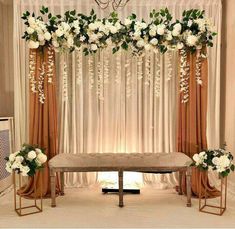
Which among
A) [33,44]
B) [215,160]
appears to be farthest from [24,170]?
[215,160]

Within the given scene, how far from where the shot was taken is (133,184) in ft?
12.9

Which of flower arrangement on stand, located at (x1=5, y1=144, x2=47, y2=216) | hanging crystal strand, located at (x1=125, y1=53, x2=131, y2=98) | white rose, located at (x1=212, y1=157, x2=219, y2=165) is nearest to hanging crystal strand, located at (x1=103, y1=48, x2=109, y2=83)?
hanging crystal strand, located at (x1=125, y1=53, x2=131, y2=98)

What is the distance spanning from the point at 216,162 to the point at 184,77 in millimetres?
1159

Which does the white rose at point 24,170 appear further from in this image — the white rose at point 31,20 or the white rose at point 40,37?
the white rose at point 31,20

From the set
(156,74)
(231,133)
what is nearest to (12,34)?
(156,74)

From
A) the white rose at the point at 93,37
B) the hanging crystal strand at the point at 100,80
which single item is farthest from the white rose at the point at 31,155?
the white rose at the point at 93,37

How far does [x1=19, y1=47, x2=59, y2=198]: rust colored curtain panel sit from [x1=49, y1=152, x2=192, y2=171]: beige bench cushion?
326 millimetres

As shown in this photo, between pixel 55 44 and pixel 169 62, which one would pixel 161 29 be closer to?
pixel 169 62

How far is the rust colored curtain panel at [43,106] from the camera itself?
142 inches

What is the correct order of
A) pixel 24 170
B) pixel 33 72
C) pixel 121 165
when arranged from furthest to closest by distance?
pixel 33 72 < pixel 121 165 < pixel 24 170

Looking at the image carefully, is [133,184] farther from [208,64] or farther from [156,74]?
→ [208,64]

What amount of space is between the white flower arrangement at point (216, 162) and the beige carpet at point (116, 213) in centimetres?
47

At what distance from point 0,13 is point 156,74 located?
2321 mm

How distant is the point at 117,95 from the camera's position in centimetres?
407
